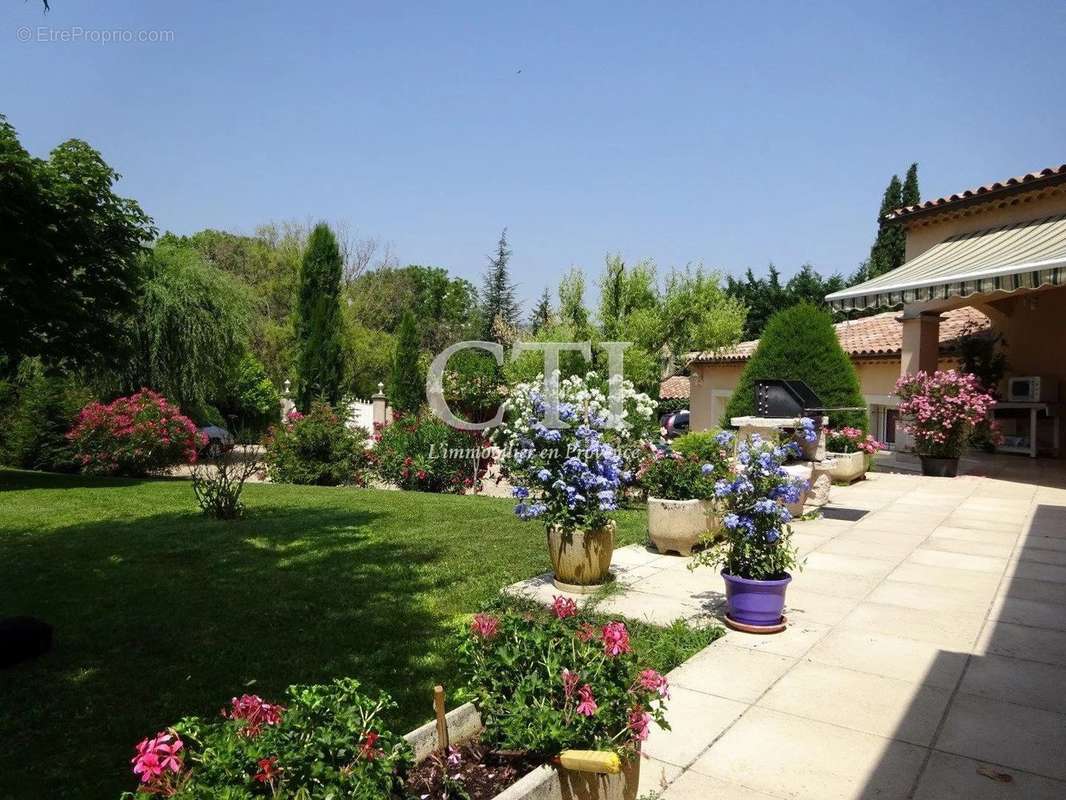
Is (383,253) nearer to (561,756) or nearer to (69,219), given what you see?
(69,219)

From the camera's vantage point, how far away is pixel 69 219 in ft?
43.5

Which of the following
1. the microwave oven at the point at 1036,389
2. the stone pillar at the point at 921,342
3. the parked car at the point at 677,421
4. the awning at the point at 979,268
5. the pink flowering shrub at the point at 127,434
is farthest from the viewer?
the parked car at the point at 677,421

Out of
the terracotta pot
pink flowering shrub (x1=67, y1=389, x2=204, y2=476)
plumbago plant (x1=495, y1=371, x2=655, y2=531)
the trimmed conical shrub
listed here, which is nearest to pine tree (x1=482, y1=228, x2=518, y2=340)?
pink flowering shrub (x1=67, y1=389, x2=204, y2=476)

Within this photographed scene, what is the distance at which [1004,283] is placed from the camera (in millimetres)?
9938

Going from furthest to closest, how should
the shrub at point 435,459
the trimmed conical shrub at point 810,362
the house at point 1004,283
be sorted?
the shrub at point 435,459 → the trimmed conical shrub at point 810,362 → the house at point 1004,283

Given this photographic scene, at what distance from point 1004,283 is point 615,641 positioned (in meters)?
10.5

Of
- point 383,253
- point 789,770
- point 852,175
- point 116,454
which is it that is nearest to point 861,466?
point 852,175

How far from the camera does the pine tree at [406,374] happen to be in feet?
75.2

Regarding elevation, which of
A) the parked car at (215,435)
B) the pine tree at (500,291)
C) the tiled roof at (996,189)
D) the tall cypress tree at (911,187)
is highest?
the tall cypress tree at (911,187)

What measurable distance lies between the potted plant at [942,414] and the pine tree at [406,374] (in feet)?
50.4

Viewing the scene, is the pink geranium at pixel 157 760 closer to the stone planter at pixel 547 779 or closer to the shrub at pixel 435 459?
the stone planter at pixel 547 779

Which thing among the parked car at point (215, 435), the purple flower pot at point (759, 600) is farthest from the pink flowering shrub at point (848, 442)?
the parked car at point (215, 435)

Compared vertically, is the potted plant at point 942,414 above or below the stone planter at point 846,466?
above

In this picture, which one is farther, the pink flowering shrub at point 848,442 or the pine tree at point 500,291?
the pine tree at point 500,291
